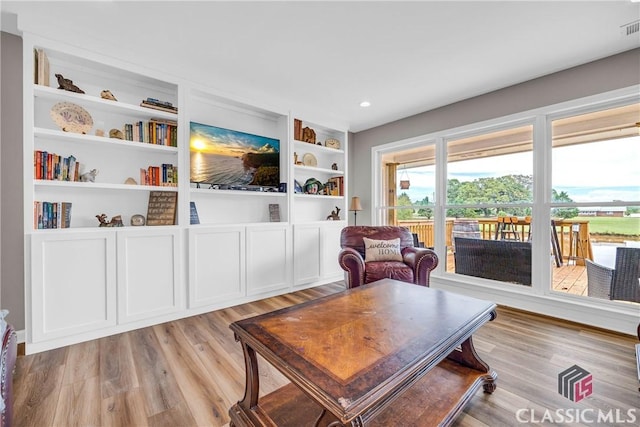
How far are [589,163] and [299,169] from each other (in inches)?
130

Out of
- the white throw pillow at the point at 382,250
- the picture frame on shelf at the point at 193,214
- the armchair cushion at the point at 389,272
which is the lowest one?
the armchair cushion at the point at 389,272

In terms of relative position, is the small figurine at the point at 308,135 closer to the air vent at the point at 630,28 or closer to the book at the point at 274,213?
the book at the point at 274,213

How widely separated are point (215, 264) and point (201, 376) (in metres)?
1.35

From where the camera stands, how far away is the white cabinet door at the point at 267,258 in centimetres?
329

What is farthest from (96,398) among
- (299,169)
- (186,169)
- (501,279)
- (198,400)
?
(501,279)

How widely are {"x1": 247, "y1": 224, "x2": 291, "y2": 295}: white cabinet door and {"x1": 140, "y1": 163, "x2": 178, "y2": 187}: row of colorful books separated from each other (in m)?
0.96

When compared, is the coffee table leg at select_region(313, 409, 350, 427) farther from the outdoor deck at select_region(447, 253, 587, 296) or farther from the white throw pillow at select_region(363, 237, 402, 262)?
the outdoor deck at select_region(447, 253, 587, 296)

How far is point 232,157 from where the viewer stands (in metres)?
3.25

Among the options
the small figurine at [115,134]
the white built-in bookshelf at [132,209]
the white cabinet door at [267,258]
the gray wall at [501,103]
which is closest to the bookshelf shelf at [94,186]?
the white built-in bookshelf at [132,209]

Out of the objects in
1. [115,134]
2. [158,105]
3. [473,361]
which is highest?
[158,105]

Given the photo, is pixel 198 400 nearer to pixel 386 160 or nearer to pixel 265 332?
pixel 265 332

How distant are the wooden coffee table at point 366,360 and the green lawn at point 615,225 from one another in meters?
1.98

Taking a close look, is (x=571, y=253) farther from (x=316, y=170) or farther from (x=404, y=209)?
(x=316, y=170)

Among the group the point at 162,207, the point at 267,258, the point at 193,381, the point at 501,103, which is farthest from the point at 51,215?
the point at 501,103
